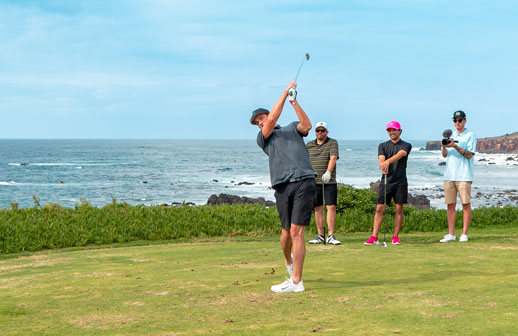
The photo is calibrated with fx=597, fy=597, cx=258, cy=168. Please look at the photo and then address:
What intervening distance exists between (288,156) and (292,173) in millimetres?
195

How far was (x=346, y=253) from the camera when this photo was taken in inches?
383

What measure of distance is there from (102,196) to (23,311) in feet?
174

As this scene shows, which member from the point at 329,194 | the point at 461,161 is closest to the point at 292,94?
the point at 329,194

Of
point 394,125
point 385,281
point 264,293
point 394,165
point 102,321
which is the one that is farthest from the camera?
point 394,165

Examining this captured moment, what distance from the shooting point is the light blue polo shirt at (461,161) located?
10.6 metres

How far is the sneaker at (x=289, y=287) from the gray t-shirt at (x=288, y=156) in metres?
1.12

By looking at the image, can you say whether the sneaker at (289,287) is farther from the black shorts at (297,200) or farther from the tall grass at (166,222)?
the tall grass at (166,222)

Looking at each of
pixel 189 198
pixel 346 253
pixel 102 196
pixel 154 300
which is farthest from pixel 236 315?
pixel 102 196

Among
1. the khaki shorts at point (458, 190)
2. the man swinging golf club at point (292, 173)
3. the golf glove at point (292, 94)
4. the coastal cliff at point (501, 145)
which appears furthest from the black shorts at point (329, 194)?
the coastal cliff at point (501, 145)

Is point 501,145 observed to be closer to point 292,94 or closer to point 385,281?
point 385,281

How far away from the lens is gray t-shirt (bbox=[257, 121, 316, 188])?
6547 mm

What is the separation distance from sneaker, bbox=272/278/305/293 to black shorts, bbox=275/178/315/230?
70 cm

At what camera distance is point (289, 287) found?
21.7 ft

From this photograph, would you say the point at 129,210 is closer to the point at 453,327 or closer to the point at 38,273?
the point at 38,273
